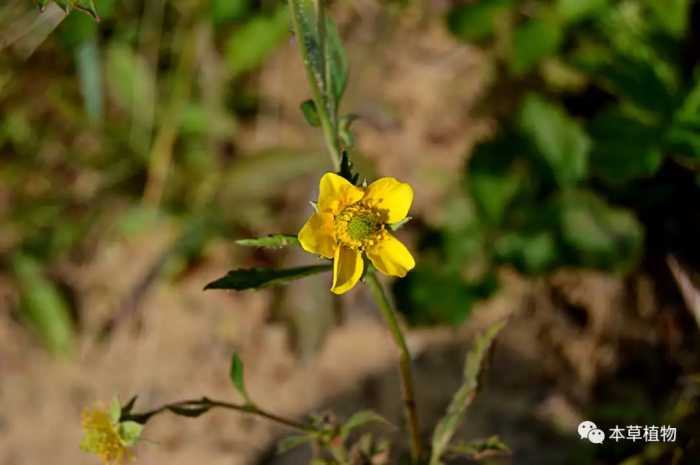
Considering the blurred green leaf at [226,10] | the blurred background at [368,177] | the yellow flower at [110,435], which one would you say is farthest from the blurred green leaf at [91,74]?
the yellow flower at [110,435]

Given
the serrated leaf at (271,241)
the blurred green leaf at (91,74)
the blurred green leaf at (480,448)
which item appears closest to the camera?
the serrated leaf at (271,241)

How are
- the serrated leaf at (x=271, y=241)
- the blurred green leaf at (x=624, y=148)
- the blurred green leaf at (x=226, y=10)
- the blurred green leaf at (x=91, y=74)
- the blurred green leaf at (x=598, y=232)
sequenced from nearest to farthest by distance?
the serrated leaf at (x=271, y=241), the blurred green leaf at (x=624, y=148), the blurred green leaf at (x=598, y=232), the blurred green leaf at (x=226, y=10), the blurred green leaf at (x=91, y=74)

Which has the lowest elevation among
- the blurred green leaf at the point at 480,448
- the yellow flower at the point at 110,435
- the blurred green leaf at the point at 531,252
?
the yellow flower at the point at 110,435

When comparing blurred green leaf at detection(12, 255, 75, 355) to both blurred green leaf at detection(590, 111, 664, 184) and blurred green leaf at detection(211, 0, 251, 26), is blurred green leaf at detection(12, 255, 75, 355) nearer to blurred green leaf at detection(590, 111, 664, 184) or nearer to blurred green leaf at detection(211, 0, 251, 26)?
blurred green leaf at detection(211, 0, 251, 26)

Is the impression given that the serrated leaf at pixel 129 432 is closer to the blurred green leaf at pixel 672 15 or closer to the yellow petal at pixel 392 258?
the yellow petal at pixel 392 258

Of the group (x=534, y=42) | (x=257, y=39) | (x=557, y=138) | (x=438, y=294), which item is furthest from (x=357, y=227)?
(x=257, y=39)

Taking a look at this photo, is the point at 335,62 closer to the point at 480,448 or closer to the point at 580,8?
the point at 480,448

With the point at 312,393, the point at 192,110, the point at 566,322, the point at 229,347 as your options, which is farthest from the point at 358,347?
the point at 192,110

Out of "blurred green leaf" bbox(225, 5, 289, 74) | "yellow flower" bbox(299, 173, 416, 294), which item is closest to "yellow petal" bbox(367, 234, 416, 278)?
"yellow flower" bbox(299, 173, 416, 294)

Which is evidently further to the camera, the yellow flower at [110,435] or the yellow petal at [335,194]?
the yellow flower at [110,435]
